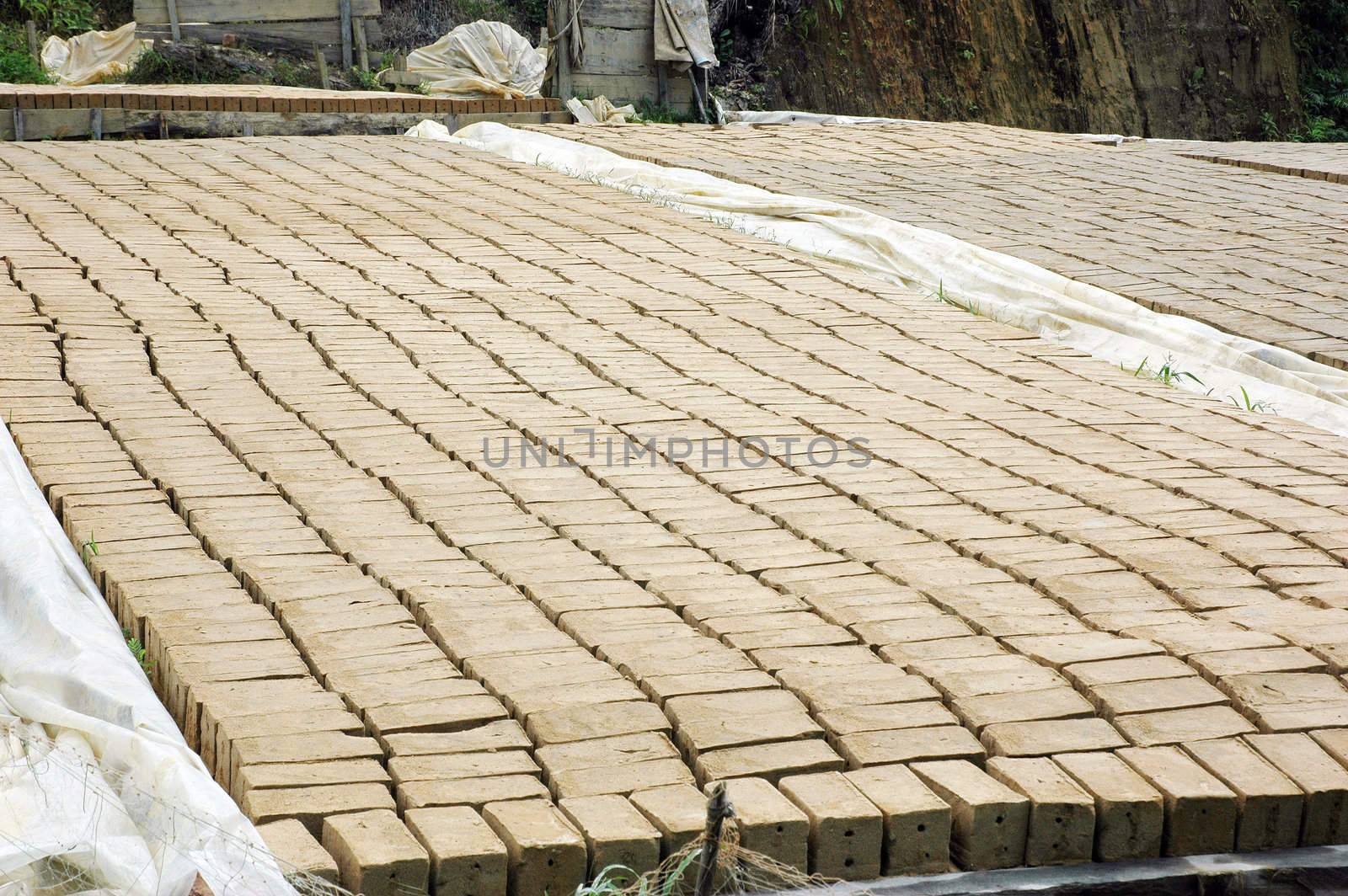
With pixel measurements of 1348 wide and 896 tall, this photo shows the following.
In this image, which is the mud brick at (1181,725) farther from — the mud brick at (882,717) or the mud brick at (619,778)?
the mud brick at (619,778)

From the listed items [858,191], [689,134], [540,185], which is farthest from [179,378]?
[689,134]

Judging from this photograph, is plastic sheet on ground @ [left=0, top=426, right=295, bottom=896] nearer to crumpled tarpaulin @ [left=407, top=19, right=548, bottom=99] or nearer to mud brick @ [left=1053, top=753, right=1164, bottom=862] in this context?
mud brick @ [left=1053, top=753, right=1164, bottom=862]

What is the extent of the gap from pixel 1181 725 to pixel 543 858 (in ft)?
3.80

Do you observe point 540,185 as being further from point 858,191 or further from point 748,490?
point 748,490

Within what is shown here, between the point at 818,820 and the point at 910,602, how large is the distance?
84 centimetres

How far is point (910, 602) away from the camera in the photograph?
298 centimetres

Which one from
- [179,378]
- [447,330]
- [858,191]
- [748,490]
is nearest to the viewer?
[748,490]

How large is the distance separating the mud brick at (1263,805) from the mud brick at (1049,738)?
17 centimetres

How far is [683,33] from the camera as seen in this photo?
11805 mm

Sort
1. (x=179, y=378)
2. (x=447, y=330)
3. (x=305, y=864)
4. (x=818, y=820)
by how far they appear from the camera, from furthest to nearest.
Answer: (x=447, y=330)
(x=179, y=378)
(x=818, y=820)
(x=305, y=864)

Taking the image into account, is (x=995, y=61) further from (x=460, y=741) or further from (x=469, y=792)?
(x=469, y=792)

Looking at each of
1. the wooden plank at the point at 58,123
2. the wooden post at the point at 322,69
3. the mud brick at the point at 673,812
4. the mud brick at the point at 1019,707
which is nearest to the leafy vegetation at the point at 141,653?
the mud brick at the point at 673,812

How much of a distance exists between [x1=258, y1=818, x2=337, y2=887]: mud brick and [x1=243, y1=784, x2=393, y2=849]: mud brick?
2 centimetres

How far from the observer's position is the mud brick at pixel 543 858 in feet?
6.91
